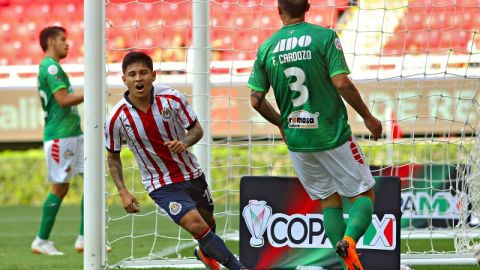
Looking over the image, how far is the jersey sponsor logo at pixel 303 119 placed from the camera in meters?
5.03

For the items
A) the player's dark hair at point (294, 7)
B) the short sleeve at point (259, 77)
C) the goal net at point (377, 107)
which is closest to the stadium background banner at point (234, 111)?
the goal net at point (377, 107)

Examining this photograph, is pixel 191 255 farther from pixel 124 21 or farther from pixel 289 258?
pixel 124 21

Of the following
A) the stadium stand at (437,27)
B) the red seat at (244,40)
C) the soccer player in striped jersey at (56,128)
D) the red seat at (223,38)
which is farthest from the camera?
the red seat at (223,38)

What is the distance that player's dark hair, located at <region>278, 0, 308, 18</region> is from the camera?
500 centimetres

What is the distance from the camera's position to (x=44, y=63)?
7.92 m

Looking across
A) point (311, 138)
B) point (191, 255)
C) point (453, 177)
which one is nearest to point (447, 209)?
point (453, 177)

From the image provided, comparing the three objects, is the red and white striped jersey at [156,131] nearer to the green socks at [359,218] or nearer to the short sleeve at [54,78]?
the green socks at [359,218]

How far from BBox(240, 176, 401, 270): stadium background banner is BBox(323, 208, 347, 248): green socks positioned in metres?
0.72

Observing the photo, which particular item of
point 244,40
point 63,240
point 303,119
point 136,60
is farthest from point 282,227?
point 244,40

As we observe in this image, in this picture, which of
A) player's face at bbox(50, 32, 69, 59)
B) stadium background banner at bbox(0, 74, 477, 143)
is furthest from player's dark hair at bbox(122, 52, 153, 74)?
stadium background banner at bbox(0, 74, 477, 143)

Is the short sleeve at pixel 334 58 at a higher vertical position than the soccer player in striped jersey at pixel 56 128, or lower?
higher

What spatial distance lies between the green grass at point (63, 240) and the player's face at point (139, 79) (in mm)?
1882

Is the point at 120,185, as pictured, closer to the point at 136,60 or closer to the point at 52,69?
the point at 136,60

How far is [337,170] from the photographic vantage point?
5082 mm
